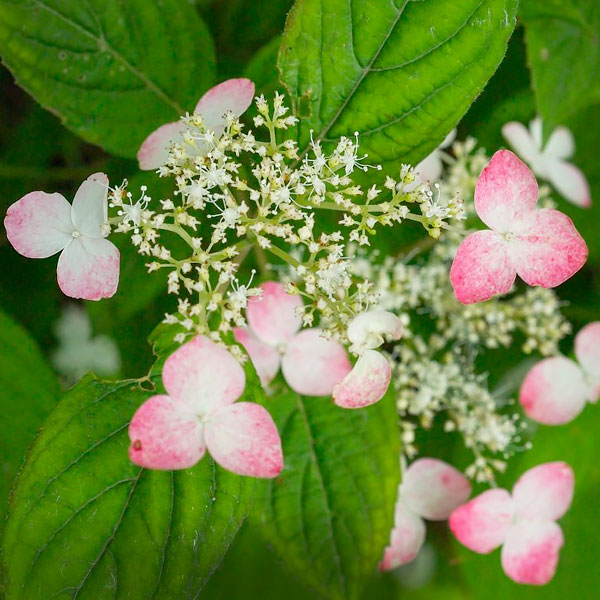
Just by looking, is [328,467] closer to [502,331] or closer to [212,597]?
[502,331]

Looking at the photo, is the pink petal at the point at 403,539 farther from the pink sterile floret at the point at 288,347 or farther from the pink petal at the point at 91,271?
the pink petal at the point at 91,271

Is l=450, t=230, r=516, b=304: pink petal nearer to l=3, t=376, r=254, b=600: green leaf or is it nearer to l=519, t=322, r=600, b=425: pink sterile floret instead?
l=3, t=376, r=254, b=600: green leaf

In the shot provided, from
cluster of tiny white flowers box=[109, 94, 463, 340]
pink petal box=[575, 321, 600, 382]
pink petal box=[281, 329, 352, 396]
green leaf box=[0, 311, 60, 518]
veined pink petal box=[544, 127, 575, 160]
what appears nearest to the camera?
cluster of tiny white flowers box=[109, 94, 463, 340]

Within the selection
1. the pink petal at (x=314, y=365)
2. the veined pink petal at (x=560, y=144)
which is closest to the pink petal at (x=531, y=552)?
the pink petal at (x=314, y=365)

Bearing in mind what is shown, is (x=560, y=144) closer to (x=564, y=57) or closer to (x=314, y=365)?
(x=564, y=57)

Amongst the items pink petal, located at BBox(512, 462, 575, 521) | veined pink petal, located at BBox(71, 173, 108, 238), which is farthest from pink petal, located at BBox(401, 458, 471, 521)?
veined pink petal, located at BBox(71, 173, 108, 238)

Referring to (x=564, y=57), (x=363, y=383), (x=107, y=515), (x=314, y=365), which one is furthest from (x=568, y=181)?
(x=107, y=515)

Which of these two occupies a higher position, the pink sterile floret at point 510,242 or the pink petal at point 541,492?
the pink sterile floret at point 510,242
